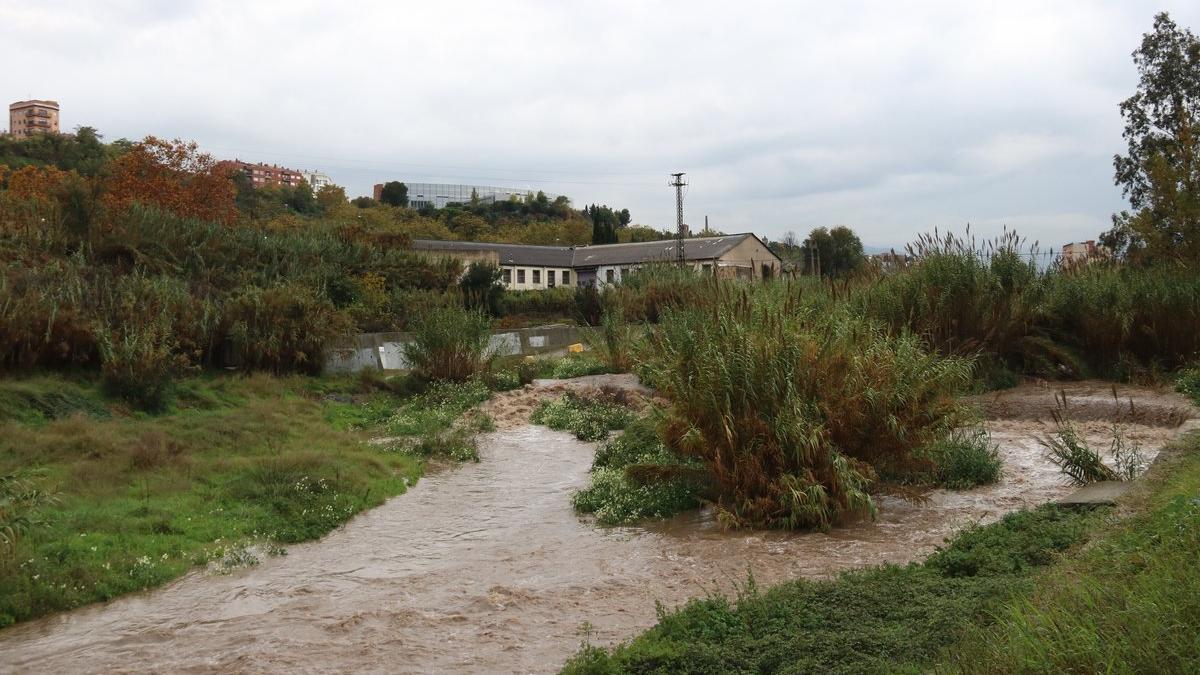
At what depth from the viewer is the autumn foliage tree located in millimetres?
35875

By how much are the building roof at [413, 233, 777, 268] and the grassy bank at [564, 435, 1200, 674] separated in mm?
56180

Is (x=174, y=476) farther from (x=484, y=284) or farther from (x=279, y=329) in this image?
(x=484, y=284)

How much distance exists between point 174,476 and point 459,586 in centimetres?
487

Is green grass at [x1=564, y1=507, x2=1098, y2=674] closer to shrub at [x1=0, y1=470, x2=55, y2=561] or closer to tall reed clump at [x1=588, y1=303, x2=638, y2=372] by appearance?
shrub at [x1=0, y1=470, x2=55, y2=561]

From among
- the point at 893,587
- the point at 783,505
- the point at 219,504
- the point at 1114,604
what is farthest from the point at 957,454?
the point at 219,504

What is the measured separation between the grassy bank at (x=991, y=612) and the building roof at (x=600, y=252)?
5618 cm

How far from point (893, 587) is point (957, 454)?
4.95 m

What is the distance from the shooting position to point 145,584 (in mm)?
7836

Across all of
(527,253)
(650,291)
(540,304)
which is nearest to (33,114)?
(527,253)

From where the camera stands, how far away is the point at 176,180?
122 feet

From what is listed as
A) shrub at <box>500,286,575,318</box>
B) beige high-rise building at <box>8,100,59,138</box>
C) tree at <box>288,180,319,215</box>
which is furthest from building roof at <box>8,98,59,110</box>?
shrub at <box>500,286,575,318</box>

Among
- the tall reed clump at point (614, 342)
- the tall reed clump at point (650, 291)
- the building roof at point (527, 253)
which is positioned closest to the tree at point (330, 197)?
the building roof at point (527, 253)

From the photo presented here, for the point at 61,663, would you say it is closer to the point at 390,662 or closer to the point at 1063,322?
the point at 390,662

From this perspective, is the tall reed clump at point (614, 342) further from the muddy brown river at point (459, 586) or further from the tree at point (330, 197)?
the tree at point (330, 197)
